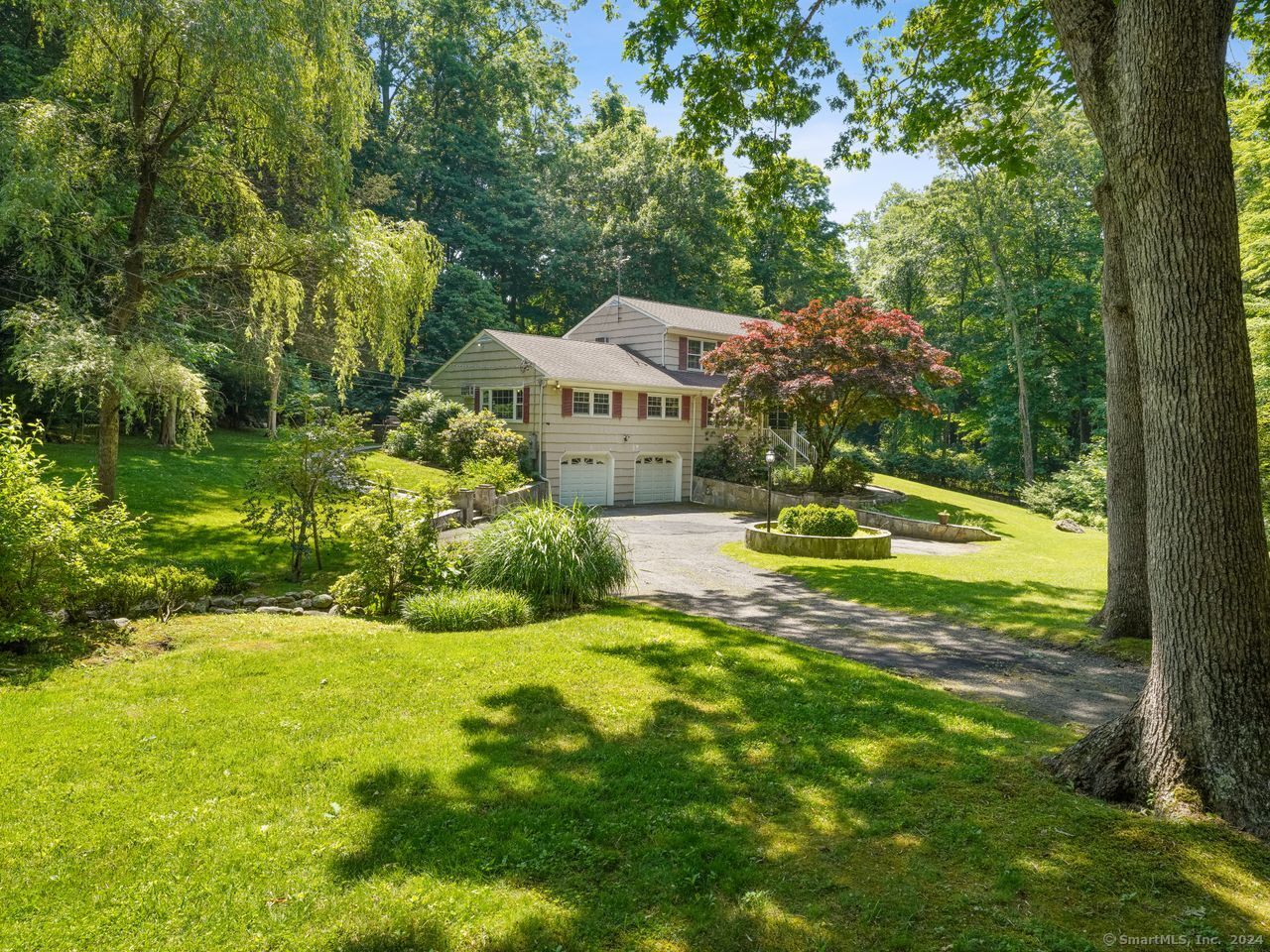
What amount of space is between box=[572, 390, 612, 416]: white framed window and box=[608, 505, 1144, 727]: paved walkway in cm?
903

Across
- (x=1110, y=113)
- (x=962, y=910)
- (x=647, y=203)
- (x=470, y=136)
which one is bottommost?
(x=962, y=910)

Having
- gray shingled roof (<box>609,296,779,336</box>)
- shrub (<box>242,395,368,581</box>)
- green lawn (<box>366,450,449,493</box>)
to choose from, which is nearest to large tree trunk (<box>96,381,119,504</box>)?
shrub (<box>242,395,368,581</box>)

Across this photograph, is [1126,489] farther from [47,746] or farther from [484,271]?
[484,271]

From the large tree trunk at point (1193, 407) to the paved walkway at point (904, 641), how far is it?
2249 mm

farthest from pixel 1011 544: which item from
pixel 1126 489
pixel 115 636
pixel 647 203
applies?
pixel 647 203

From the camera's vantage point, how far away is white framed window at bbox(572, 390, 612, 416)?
74.9 feet

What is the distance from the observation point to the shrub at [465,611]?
809cm

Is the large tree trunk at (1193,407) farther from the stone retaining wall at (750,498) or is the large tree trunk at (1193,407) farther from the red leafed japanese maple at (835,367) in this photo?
the stone retaining wall at (750,498)

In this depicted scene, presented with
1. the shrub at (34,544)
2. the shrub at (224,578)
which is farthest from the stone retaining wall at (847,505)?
the shrub at (34,544)

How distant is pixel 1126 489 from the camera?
26.8 ft

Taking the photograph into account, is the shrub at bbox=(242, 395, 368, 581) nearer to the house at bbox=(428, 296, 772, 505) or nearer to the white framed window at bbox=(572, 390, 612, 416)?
the house at bbox=(428, 296, 772, 505)

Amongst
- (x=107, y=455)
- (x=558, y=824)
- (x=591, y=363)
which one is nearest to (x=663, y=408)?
(x=591, y=363)

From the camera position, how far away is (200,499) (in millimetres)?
13984

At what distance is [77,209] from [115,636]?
23.1 feet
